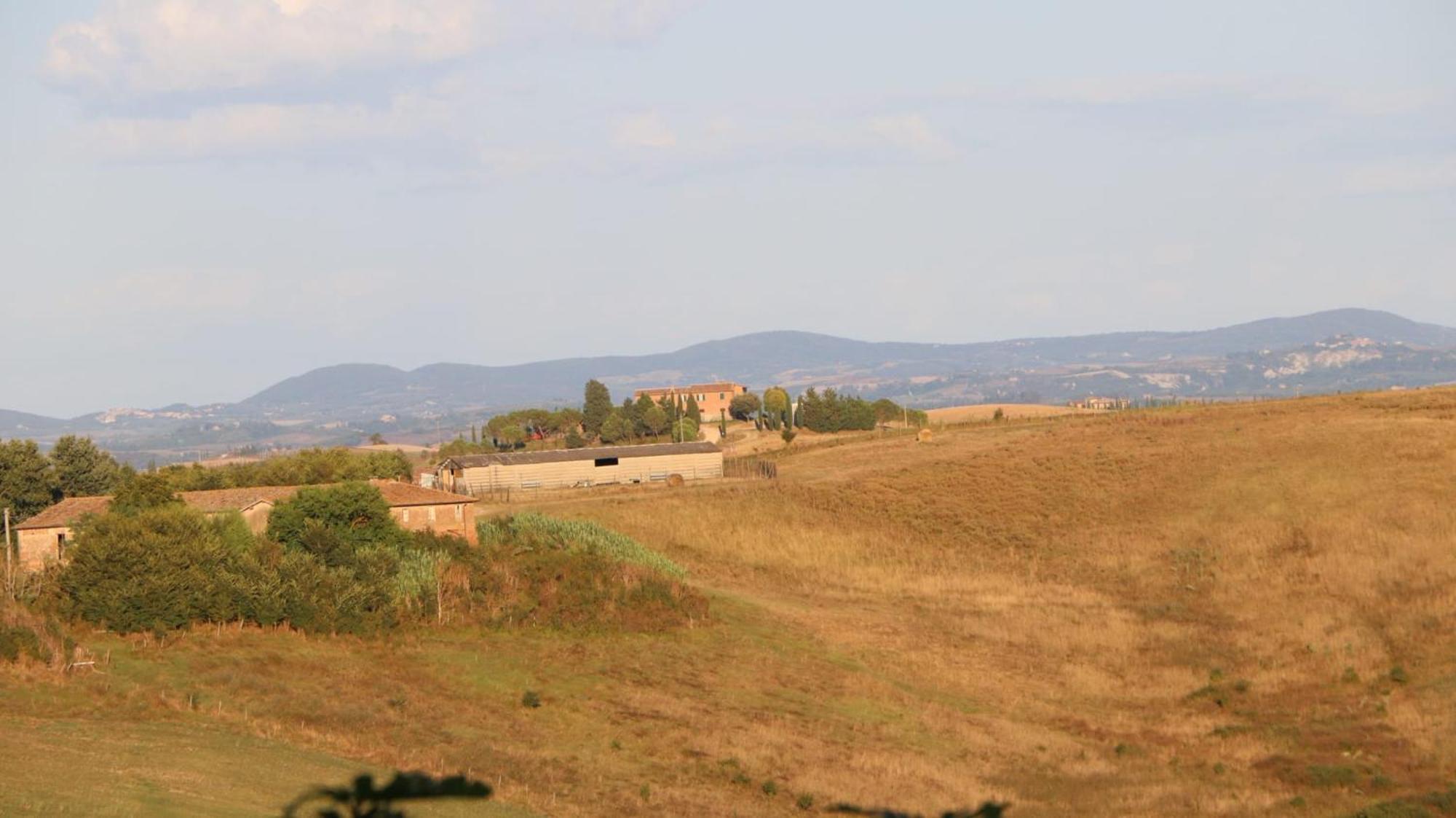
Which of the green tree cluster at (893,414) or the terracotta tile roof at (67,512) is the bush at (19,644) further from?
the green tree cluster at (893,414)

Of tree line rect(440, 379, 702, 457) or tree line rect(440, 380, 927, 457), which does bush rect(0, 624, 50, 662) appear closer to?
tree line rect(440, 379, 702, 457)

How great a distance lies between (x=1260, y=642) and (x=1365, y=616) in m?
5.12

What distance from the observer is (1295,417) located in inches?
4156

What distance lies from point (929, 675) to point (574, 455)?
61.9 meters

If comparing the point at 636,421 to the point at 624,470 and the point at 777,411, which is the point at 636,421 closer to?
the point at 777,411

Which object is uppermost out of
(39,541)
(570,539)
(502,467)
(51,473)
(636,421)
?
(51,473)

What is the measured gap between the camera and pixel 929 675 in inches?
2056

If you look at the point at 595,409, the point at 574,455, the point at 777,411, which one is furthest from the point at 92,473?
the point at 777,411

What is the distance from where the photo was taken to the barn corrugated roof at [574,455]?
109m

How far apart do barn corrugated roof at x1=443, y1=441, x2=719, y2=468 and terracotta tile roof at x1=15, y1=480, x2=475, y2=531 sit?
32.8 meters

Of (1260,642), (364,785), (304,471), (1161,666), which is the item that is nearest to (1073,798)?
(1161,666)

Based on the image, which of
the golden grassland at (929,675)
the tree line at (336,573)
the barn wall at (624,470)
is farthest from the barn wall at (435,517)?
the barn wall at (624,470)

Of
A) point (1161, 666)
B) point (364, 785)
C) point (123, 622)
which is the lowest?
point (1161, 666)

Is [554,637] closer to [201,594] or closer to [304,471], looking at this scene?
[201,594]
